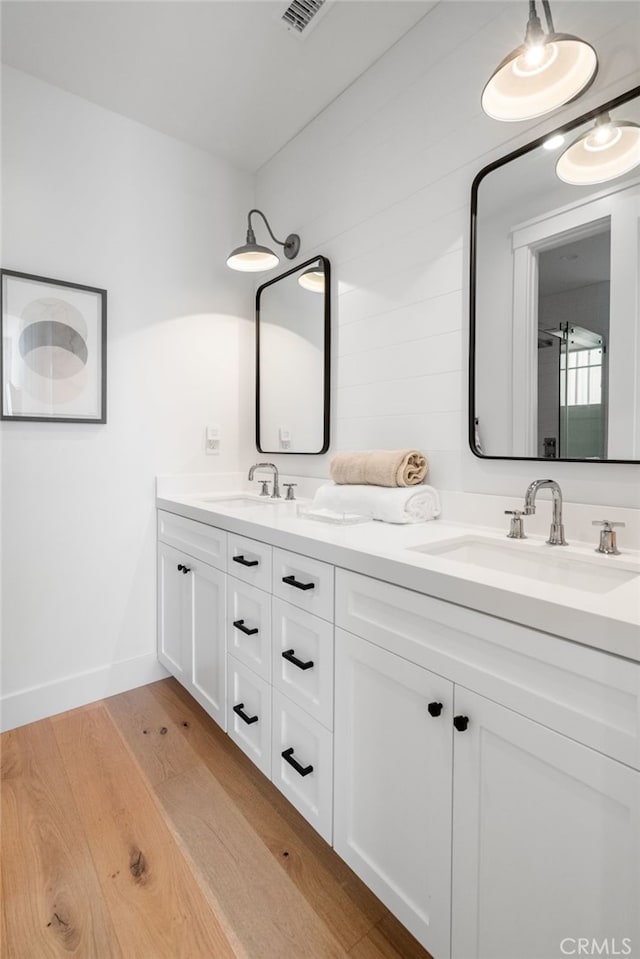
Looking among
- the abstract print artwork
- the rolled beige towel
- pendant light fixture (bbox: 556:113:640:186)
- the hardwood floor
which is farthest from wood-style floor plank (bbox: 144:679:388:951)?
pendant light fixture (bbox: 556:113:640:186)

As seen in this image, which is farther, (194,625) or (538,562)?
(194,625)

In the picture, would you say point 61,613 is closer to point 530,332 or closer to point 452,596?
point 452,596

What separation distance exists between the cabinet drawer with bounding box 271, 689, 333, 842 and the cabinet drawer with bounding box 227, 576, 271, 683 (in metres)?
0.12

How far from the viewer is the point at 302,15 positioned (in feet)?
5.27

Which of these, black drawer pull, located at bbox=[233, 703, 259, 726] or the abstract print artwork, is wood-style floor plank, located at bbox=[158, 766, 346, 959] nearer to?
black drawer pull, located at bbox=[233, 703, 259, 726]

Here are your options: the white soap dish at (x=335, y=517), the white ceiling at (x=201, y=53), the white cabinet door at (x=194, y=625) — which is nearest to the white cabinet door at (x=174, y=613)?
the white cabinet door at (x=194, y=625)

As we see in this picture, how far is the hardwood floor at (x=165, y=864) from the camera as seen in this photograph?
3.49ft

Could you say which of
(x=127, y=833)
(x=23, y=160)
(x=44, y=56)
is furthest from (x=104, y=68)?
(x=127, y=833)

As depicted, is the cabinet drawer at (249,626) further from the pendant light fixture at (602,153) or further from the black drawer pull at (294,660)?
the pendant light fixture at (602,153)

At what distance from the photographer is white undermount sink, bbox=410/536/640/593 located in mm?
1031

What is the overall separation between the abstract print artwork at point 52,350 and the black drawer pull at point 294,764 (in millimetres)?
1537

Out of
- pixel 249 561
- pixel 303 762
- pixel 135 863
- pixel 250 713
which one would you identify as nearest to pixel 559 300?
pixel 249 561

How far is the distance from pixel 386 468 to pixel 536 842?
1.04 metres

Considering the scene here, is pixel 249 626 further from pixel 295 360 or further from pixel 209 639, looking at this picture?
pixel 295 360
